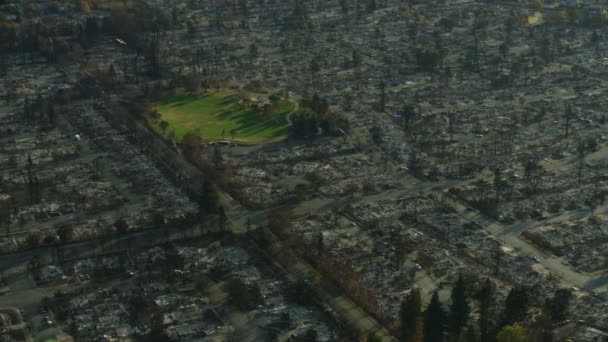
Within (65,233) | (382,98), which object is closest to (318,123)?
(382,98)

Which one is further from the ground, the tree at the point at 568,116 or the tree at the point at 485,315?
the tree at the point at 485,315

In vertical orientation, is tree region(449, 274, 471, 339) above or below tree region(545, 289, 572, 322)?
above

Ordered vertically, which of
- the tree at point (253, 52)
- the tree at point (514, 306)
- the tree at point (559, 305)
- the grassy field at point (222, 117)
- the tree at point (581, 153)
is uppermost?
the tree at point (514, 306)

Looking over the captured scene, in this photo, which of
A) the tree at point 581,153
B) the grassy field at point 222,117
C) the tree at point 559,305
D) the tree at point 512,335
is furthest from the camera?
the grassy field at point 222,117

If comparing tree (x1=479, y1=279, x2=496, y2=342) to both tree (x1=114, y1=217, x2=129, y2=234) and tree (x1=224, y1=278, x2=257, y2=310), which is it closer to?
tree (x1=224, y1=278, x2=257, y2=310)

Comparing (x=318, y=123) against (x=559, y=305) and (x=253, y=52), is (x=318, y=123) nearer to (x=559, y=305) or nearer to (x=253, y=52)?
(x=253, y=52)

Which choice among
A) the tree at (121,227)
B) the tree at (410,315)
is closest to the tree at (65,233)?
the tree at (121,227)

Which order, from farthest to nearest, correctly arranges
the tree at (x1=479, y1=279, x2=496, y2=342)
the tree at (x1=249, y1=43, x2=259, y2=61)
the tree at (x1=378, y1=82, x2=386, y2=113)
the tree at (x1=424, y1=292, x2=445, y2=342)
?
1. the tree at (x1=249, y1=43, x2=259, y2=61)
2. the tree at (x1=378, y1=82, x2=386, y2=113)
3. the tree at (x1=479, y1=279, x2=496, y2=342)
4. the tree at (x1=424, y1=292, x2=445, y2=342)

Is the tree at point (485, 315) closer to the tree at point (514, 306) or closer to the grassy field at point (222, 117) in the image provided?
the tree at point (514, 306)

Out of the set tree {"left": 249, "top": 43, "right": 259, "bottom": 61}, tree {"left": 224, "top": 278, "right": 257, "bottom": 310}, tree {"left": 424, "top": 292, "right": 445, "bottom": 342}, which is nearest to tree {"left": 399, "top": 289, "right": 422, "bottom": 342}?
tree {"left": 424, "top": 292, "right": 445, "bottom": 342}
